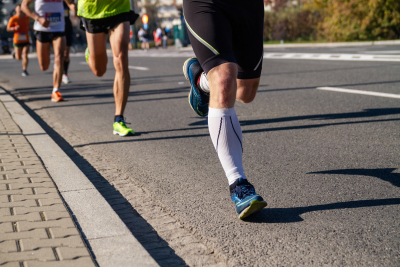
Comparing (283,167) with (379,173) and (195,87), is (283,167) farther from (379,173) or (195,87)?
(195,87)

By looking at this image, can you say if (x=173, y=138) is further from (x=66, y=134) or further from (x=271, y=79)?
(x=271, y=79)

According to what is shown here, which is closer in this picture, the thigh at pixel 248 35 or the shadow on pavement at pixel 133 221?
the shadow on pavement at pixel 133 221

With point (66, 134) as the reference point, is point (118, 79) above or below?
above

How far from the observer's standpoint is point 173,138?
4.93 metres

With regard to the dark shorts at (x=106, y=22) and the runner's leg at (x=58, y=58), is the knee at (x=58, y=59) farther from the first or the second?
the dark shorts at (x=106, y=22)

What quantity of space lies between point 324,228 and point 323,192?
59 cm

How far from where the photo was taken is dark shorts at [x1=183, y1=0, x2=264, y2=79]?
278 centimetres

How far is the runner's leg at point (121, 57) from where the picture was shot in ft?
16.3

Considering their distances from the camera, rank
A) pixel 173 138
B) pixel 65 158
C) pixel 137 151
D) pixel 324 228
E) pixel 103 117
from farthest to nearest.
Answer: pixel 103 117 < pixel 173 138 < pixel 137 151 < pixel 65 158 < pixel 324 228

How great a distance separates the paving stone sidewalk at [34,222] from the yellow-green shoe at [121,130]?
120cm

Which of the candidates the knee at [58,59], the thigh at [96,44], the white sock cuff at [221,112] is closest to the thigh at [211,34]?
the white sock cuff at [221,112]

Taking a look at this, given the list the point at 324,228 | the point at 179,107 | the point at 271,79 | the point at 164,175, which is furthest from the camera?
the point at 271,79

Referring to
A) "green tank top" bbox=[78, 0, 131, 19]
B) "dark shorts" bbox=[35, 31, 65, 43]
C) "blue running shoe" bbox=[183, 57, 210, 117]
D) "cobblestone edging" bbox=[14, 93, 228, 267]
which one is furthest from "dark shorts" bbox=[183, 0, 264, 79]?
"dark shorts" bbox=[35, 31, 65, 43]

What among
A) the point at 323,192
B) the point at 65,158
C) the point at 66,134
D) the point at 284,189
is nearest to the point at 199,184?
the point at 284,189
